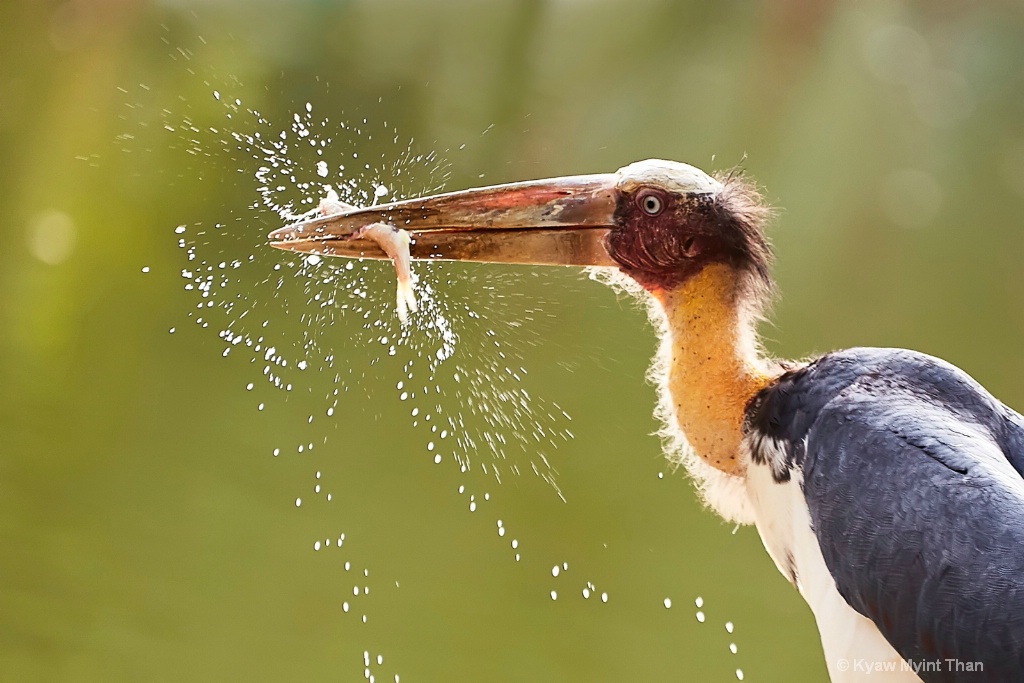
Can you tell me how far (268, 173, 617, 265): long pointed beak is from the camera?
191 cm

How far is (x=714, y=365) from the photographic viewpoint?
6.00 feet

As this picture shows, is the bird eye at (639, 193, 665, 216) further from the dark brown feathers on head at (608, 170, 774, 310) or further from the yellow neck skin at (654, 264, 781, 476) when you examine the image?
the yellow neck skin at (654, 264, 781, 476)

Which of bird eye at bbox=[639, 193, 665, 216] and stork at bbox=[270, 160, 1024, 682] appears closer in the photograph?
stork at bbox=[270, 160, 1024, 682]

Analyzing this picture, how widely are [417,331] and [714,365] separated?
1.70 m

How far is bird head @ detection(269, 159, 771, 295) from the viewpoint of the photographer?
1.89 m

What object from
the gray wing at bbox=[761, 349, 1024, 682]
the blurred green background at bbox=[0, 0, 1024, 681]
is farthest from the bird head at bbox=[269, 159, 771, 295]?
the blurred green background at bbox=[0, 0, 1024, 681]

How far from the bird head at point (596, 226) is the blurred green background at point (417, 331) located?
1249 mm

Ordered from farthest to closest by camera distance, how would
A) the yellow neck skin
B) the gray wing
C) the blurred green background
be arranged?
the blurred green background, the yellow neck skin, the gray wing

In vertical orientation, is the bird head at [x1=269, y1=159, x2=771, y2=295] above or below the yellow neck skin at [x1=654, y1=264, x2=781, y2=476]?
above

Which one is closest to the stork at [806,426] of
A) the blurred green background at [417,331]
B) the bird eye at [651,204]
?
the bird eye at [651,204]

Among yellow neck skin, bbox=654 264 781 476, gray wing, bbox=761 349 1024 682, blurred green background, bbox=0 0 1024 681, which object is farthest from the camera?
blurred green background, bbox=0 0 1024 681

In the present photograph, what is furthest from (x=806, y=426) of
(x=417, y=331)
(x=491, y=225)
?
(x=417, y=331)

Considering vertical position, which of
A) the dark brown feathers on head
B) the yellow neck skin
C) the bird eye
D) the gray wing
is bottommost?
the gray wing

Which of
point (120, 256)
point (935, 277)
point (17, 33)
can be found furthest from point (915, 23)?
point (17, 33)
